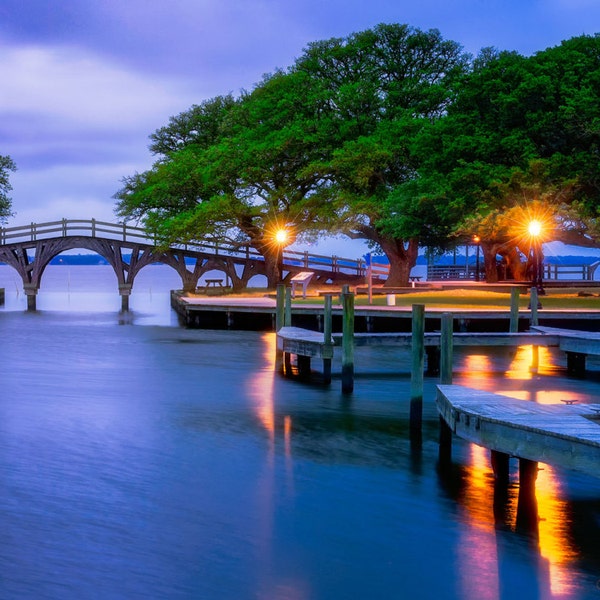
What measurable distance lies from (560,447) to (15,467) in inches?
273

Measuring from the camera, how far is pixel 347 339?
14.6 meters

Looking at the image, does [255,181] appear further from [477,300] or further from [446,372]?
[446,372]

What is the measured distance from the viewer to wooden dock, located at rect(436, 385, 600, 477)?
7031 mm

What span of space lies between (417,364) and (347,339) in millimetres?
3120

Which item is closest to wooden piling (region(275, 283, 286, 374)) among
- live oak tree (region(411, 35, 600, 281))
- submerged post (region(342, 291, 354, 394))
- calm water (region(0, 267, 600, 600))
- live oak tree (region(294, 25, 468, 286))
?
calm water (region(0, 267, 600, 600))

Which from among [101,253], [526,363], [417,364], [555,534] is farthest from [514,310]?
[101,253]

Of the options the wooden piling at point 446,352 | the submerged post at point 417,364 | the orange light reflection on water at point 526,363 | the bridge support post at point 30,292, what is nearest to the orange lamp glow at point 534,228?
the orange light reflection on water at point 526,363

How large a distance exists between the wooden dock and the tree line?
746 inches

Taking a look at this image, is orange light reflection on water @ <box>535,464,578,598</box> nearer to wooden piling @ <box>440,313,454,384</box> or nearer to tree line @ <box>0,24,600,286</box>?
wooden piling @ <box>440,313,454,384</box>

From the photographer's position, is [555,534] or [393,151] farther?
[393,151]

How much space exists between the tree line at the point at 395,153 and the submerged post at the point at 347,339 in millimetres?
13784

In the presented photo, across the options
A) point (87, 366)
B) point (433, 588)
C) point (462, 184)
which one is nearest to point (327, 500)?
point (433, 588)

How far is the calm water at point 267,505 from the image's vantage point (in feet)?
22.5

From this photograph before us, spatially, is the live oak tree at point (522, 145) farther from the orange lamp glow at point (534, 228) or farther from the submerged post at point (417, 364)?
the submerged post at point (417, 364)
